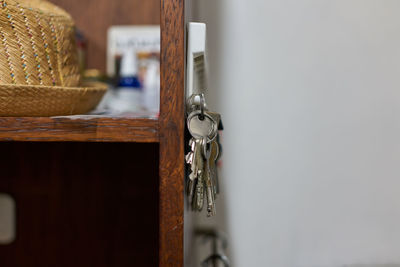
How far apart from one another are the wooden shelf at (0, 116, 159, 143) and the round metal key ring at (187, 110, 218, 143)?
46 millimetres

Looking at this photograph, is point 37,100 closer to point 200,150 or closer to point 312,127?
point 200,150

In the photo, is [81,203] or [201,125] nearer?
[201,125]

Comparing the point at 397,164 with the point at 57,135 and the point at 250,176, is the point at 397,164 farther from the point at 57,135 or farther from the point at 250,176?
the point at 57,135

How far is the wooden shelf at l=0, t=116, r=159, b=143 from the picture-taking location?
1.26ft

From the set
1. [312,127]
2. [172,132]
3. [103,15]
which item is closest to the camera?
[172,132]

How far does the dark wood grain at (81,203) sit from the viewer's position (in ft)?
2.52

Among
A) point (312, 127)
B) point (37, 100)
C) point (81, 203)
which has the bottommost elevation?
point (81, 203)

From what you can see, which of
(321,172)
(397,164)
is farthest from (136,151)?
(397,164)

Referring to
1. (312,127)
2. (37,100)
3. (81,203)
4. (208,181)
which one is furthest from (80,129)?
(312,127)

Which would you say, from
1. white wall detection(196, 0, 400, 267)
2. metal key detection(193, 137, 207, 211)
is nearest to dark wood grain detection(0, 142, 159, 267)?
white wall detection(196, 0, 400, 267)

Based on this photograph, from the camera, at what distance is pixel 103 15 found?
0.87 metres

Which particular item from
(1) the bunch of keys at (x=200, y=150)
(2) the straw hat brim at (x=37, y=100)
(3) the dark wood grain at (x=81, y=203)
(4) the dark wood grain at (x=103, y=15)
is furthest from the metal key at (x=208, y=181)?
(4) the dark wood grain at (x=103, y=15)

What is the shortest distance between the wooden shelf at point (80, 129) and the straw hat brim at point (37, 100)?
15 millimetres

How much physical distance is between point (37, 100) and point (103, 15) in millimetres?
553
